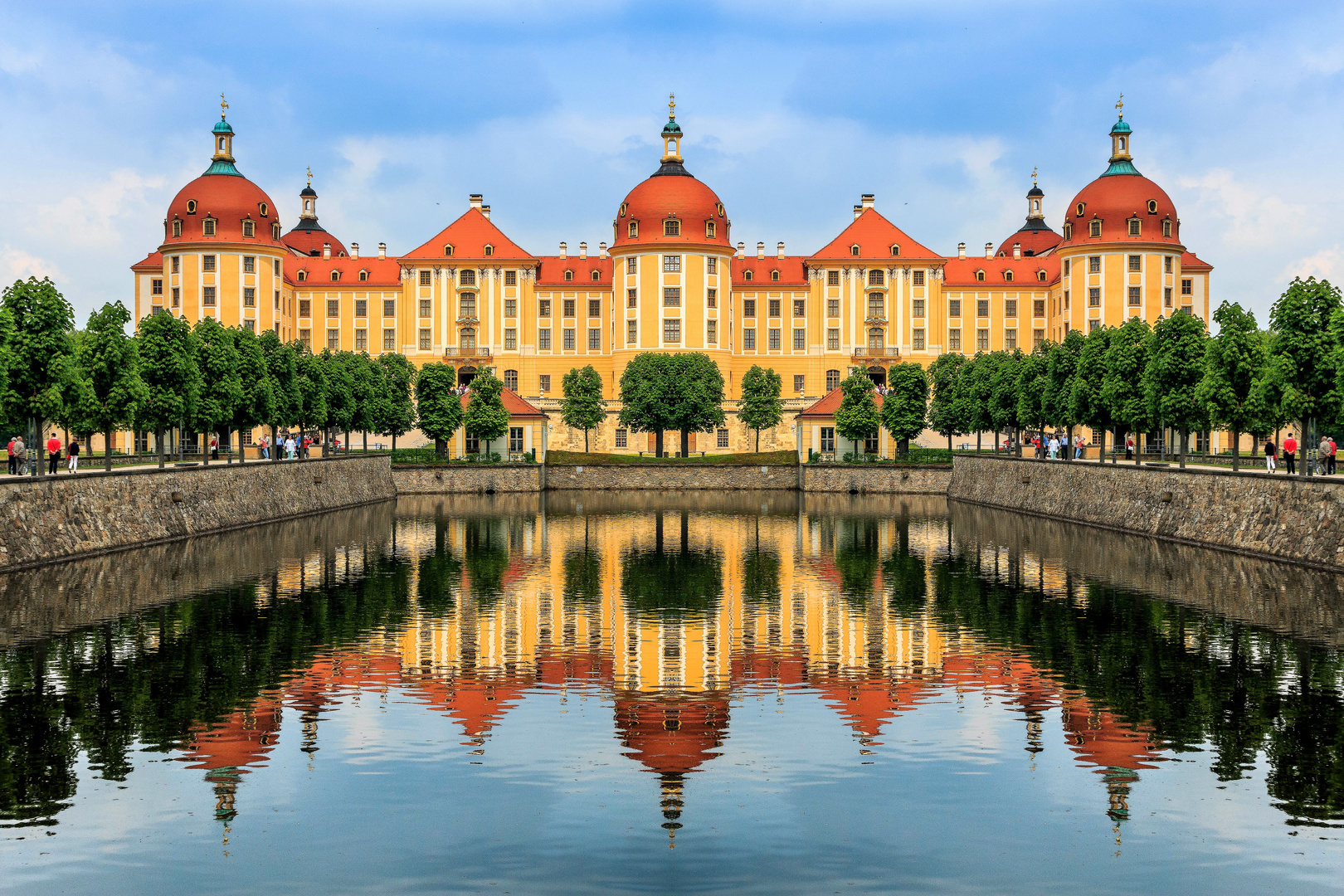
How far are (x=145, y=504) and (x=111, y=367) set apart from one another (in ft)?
20.1

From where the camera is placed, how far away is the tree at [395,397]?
315 ft

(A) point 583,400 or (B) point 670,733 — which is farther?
(A) point 583,400

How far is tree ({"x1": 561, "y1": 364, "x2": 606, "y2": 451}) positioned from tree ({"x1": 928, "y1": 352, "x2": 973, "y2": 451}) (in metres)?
29.0

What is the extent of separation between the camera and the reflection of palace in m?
20.7

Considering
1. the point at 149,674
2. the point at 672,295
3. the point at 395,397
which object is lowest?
the point at 149,674

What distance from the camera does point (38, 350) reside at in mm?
44969

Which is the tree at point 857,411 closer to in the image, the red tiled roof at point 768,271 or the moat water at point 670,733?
the red tiled roof at point 768,271

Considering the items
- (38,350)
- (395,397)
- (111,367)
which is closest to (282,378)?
(111,367)

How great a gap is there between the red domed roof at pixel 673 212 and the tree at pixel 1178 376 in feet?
233

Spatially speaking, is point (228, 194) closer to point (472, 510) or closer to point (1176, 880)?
point (472, 510)

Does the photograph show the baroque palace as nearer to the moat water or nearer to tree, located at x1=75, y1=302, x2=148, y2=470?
tree, located at x1=75, y1=302, x2=148, y2=470

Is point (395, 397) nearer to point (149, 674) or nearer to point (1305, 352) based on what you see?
point (1305, 352)

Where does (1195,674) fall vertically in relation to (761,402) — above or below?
below

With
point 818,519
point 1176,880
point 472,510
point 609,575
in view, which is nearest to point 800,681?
point 1176,880
